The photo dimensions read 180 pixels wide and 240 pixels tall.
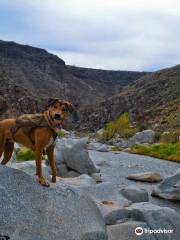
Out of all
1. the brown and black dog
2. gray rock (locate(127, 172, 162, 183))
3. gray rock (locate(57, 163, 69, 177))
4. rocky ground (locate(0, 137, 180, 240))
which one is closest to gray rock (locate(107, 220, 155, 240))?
rocky ground (locate(0, 137, 180, 240))

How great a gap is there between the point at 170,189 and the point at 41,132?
37.4 ft

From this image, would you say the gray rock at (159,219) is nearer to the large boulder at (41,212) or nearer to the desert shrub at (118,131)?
the large boulder at (41,212)

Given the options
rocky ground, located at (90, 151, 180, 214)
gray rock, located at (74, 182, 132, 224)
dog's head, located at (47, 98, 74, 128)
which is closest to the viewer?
dog's head, located at (47, 98, 74, 128)

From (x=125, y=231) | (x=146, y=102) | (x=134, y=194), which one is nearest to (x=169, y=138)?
(x=134, y=194)

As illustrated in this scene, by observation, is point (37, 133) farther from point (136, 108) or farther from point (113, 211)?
point (136, 108)

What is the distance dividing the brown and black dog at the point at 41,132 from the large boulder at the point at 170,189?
33.2 feet

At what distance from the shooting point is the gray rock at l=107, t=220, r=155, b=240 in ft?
36.2

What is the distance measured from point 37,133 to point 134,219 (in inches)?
179

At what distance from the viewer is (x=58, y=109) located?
9.27 metres

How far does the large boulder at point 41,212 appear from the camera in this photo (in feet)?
29.5

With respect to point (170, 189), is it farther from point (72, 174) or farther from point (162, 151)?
point (162, 151)

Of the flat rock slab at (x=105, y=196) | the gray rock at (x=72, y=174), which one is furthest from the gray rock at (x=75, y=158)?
the flat rock slab at (x=105, y=196)

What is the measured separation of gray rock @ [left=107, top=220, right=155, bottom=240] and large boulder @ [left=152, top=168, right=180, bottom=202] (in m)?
7.58

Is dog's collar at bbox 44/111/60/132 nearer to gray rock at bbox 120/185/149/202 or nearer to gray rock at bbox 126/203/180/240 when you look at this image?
gray rock at bbox 126/203/180/240
